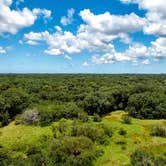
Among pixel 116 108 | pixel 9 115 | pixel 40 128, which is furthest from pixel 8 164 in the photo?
pixel 116 108

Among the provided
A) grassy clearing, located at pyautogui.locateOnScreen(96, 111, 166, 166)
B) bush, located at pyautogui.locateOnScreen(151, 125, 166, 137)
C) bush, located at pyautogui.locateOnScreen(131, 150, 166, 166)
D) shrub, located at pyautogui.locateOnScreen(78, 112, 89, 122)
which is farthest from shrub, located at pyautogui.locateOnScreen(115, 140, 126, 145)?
shrub, located at pyautogui.locateOnScreen(78, 112, 89, 122)

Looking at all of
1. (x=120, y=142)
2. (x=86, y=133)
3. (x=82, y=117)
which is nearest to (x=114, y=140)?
(x=120, y=142)

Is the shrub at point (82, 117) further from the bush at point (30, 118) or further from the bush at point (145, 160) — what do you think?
the bush at point (145, 160)

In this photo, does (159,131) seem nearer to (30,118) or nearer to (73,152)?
(73,152)

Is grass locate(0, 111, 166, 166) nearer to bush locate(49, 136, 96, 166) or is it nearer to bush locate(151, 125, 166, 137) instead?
bush locate(151, 125, 166, 137)

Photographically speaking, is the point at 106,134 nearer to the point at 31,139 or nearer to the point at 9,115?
the point at 31,139
